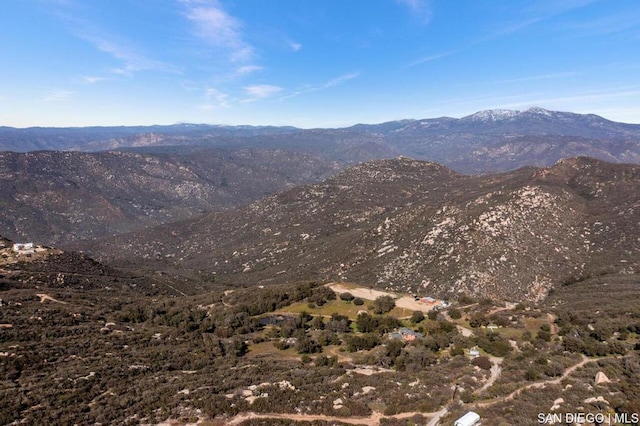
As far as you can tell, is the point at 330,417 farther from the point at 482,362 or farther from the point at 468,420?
the point at 482,362

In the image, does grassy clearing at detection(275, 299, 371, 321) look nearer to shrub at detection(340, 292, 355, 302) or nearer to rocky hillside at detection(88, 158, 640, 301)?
shrub at detection(340, 292, 355, 302)

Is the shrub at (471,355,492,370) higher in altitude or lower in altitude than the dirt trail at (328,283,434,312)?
higher

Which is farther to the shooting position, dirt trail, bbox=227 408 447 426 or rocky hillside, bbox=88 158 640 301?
rocky hillside, bbox=88 158 640 301

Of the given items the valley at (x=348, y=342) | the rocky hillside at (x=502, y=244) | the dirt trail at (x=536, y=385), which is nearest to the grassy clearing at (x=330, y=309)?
the valley at (x=348, y=342)

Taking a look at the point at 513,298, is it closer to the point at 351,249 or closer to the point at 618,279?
the point at 618,279

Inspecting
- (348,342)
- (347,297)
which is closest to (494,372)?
(348,342)

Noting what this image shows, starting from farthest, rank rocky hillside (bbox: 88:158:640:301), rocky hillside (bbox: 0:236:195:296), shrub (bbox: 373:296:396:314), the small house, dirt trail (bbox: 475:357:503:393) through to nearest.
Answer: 1. rocky hillside (bbox: 88:158:640:301)
2. rocky hillside (bbox: 0:236:195:296)
3. shrub (bbox: 373:296:396:314)
4. dirt trail (bbox: 475:357:503:393)
5. the small house

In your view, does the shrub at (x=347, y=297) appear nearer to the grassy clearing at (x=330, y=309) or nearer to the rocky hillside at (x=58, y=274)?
the grassy clearing at (x=330, y=309)

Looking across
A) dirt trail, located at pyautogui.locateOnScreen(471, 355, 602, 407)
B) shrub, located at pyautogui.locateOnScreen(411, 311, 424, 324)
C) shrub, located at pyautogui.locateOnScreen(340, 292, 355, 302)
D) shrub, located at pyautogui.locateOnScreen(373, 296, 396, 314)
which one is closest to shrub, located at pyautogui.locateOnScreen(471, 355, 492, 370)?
dirt trail, located at pyautogui.locateOnScreen(471, 355, 602, 407)
